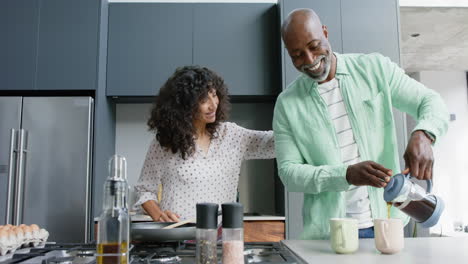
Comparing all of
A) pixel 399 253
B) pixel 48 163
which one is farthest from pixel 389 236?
pixel 48 163

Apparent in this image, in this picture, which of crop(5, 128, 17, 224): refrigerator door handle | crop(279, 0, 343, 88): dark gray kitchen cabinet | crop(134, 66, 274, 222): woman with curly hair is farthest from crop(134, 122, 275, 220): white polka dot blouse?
crop(5, 128, 17, 224): refrigerator door handle

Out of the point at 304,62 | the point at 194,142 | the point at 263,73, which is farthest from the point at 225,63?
the point at 304,62

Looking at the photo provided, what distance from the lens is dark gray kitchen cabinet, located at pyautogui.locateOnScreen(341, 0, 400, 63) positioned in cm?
295

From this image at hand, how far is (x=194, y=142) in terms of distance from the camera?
64.5 inches

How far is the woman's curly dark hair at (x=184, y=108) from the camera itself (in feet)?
5.29

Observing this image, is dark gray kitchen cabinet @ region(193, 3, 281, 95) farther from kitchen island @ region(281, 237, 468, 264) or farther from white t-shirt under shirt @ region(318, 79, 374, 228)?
kitchen island @ region(281, 237, 468, 264)

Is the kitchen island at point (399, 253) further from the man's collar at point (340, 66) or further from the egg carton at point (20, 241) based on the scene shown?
the egg carton at point (20, 241)

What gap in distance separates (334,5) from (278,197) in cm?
142

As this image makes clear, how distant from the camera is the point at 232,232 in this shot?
805 mm

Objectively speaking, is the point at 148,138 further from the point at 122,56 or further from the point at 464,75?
the point at 464,75

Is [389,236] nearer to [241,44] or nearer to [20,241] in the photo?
[20,241]

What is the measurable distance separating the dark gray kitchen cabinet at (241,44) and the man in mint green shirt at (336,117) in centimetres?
161

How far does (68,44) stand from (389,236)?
2.64 meters

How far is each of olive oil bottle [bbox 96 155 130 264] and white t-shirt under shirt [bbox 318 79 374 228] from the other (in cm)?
81
